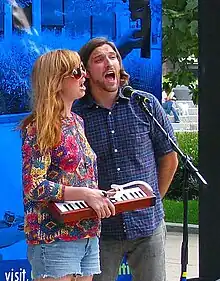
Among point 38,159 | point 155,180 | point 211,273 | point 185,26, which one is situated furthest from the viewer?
point 185,26

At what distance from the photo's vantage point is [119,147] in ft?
11.5

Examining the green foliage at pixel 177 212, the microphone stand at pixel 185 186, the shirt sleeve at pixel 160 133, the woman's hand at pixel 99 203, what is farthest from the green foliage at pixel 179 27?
the woman's hand at pixel 99 203

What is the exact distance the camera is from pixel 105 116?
3520mm

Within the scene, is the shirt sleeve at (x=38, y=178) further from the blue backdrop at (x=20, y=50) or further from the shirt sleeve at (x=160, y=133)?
the blue backdrop at (x=20, y=50)

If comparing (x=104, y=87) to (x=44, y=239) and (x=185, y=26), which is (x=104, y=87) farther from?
(x=185, y=26)

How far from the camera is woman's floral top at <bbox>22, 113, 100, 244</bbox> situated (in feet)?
9.51

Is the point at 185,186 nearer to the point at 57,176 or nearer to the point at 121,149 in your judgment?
the point at 121,149

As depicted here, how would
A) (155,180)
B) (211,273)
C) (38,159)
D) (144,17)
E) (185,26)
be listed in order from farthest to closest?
(185,26), (144,17), (211,273), (155,180), (38,159)

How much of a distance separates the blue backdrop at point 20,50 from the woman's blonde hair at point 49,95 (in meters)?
0.93

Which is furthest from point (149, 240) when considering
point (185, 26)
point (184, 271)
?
point (185, 26)

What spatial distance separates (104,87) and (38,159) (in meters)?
0.71

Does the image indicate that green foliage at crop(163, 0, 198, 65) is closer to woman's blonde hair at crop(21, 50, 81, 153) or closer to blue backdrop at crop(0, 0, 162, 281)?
blue backdrop at crop(0, 0, 162, 281)

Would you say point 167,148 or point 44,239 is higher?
point 167,148

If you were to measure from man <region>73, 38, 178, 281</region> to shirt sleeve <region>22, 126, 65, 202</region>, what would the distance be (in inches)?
24.5
